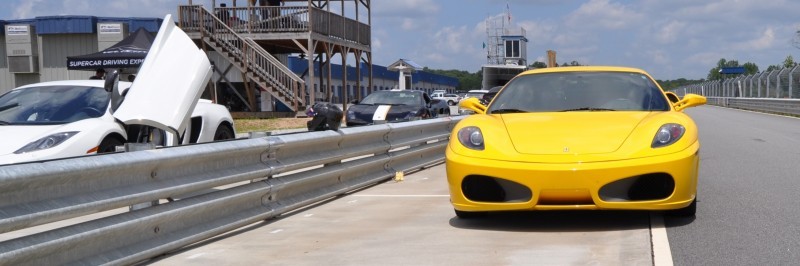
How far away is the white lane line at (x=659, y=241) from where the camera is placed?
510cm

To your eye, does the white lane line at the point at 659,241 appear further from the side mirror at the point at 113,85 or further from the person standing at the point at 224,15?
the person standing at the point at 224,15

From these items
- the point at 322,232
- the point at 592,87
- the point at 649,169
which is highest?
the point at 592,87

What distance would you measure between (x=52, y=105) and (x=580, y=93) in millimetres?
5517

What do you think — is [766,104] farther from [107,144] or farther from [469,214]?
[469,214]

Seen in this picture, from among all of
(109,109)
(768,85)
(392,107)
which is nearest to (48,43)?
(392,107)

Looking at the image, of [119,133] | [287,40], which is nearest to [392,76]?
[287,40]

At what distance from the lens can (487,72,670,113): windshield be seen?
7352 millimetres

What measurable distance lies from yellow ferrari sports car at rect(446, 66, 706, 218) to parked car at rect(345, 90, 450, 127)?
12.7m

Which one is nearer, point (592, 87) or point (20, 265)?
point (20, 265)

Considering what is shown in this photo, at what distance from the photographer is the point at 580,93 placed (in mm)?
7566

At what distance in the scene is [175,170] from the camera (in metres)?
5.77

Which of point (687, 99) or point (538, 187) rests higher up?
point (687, 99)

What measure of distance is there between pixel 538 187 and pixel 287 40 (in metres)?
25.0

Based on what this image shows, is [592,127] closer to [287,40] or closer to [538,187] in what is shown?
[538,187]
